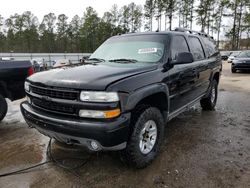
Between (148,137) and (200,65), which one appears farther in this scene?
(200,65)

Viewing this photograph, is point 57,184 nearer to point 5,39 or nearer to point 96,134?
point 96,134

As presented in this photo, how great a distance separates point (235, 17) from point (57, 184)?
185ft

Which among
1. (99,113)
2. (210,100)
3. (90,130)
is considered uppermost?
(99,113)

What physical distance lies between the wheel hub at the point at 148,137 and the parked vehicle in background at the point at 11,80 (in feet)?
10.5

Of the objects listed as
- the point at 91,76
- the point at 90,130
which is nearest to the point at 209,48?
the point at 91,76

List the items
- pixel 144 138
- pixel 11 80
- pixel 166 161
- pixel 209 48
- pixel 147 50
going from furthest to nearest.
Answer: pixel 209 48, pixel 11 80, pixel 147 50, pixel 166 161, pixel 144 138

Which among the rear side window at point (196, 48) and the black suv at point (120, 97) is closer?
the black suv at point (120, 97)

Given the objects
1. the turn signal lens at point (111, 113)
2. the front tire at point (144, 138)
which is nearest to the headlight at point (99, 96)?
the turn signal lens at point (111, 113)

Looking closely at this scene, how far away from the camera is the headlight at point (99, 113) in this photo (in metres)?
2.62

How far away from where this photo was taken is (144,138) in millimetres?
3283

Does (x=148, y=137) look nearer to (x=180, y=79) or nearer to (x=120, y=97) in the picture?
(x=120, y=97)

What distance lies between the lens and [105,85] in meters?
2.63

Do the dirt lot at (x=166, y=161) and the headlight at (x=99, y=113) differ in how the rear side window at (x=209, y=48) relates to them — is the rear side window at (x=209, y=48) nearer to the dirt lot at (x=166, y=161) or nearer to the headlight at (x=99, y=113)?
the dirt lot at (x=166, y=161)

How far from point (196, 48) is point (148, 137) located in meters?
2.54
